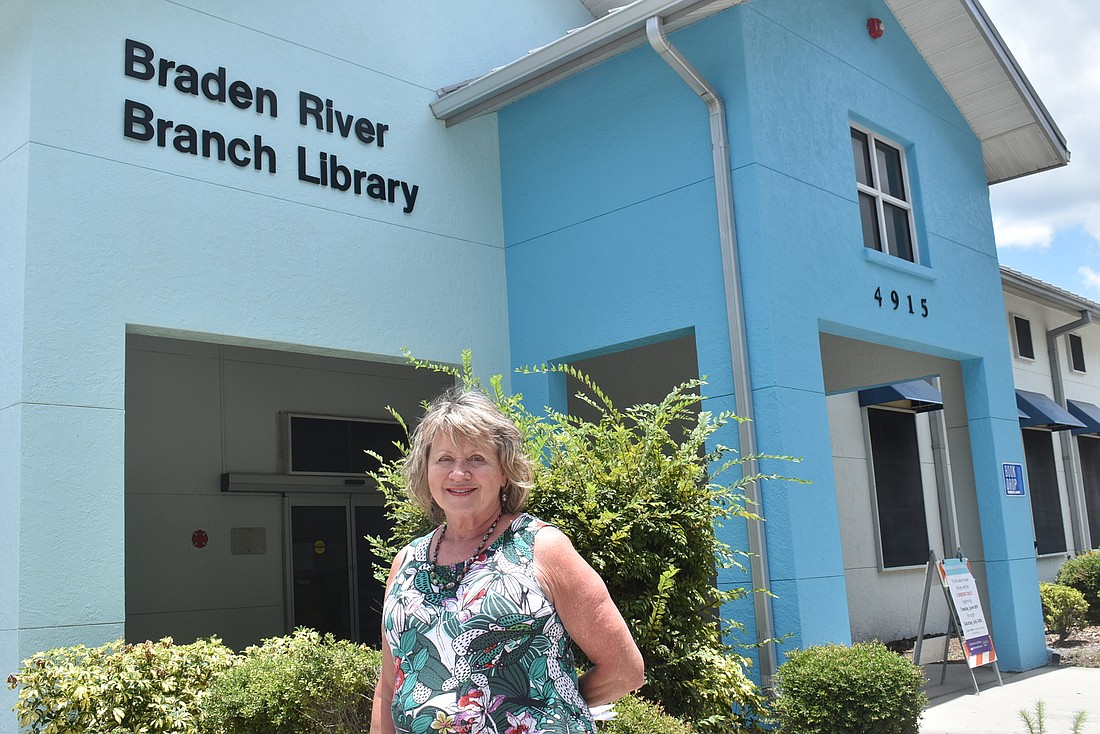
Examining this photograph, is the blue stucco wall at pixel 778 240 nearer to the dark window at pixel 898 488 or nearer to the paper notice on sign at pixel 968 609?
the paper notice on sign at pixel 968 609

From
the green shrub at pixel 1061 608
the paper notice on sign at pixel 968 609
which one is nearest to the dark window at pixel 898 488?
the green shrub at pixel 1061 608

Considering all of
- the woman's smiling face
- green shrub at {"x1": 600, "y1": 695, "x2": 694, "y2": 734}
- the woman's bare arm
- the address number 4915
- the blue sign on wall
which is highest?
the address number 4915

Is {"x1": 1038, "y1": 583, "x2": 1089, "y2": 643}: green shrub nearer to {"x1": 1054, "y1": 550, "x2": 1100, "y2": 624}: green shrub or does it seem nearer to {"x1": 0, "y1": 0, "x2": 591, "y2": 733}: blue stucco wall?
{"x1": 1054, "y1": 550, "x2": 1100, "y2": 624}: green shrub

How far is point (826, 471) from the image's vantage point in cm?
789

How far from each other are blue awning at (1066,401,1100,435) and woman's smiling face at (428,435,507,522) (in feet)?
56.0

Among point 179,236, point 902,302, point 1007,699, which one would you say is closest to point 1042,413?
point 902,302

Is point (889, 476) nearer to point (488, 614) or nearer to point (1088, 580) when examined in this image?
point (1088, 580)

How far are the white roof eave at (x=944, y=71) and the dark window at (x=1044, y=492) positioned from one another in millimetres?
6572

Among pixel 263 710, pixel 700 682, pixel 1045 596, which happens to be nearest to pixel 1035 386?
pixel 1045 596

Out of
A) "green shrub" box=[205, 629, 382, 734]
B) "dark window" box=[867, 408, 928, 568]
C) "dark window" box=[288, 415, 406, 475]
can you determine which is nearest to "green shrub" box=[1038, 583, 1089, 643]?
"dark window" box=[867, 408, 928, 568]

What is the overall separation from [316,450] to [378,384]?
1227 mm

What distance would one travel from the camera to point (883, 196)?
966 centimetres

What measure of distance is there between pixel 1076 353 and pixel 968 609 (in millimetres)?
11085

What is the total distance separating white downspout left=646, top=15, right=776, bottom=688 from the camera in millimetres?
7355
